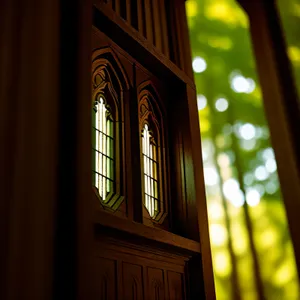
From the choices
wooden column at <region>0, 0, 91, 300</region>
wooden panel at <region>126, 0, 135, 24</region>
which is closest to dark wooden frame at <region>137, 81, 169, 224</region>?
wooden panel at <region>126, 0, 135, 24</region>

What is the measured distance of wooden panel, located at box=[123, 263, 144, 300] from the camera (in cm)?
215

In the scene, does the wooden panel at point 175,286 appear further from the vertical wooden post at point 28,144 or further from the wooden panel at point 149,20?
the wooden panel at point 149,20

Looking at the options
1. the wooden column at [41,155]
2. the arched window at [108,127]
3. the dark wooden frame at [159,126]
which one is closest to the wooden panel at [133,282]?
the arched window at [108,127]

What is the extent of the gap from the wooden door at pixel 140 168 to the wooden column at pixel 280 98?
2.55ft

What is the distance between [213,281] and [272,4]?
1.52 m

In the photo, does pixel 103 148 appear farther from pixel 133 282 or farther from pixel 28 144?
pixel 28 144

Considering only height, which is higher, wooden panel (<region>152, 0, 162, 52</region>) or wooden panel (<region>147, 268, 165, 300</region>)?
wooden panel (<region>152, 0, 162, 52</region>)

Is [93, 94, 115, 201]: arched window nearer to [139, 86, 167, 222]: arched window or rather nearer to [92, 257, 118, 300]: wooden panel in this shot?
[139, 86, 167, 222]: arched window

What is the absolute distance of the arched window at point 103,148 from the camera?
2.28 m

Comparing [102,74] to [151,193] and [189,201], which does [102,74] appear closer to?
[151,193]

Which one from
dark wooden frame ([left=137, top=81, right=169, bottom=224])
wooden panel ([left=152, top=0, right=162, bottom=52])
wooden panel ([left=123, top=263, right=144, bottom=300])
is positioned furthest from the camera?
wooden panel ([left=152, top=0, right=162, bottom=52])

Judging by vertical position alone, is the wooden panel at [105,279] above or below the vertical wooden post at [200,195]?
below

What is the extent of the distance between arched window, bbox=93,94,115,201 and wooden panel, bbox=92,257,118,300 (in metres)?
0.34

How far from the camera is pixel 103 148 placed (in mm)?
2361
